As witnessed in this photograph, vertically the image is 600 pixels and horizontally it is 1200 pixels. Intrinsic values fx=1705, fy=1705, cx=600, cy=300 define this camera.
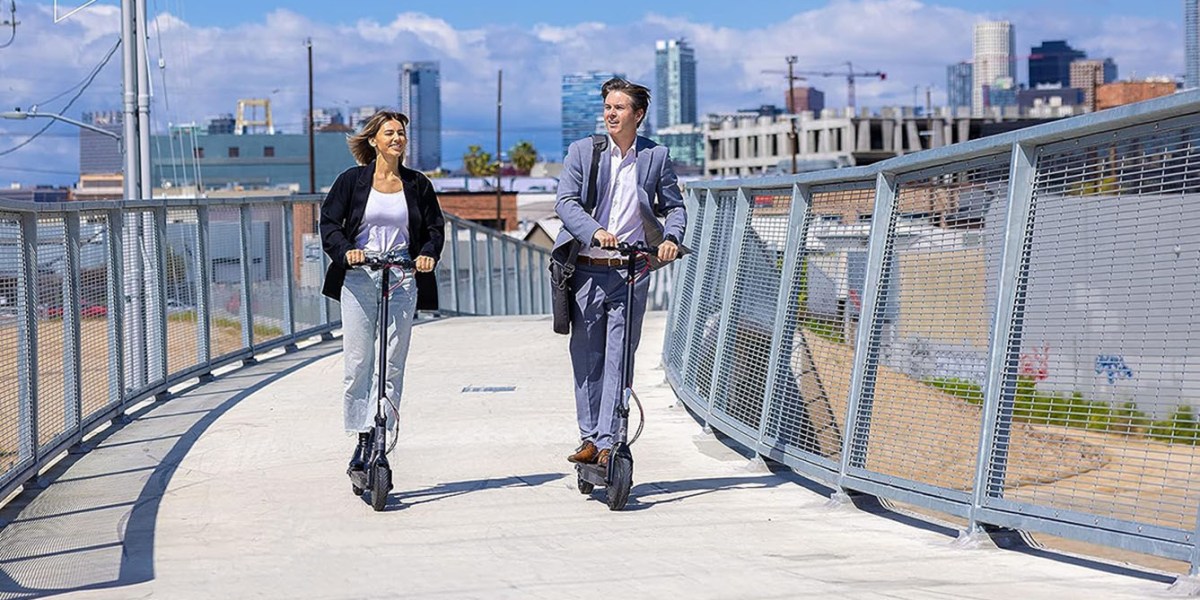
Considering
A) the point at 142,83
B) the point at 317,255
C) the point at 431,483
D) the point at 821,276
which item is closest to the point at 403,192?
the point at 431,483

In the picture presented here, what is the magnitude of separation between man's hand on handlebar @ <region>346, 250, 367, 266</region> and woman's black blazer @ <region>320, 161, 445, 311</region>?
7 centimetres

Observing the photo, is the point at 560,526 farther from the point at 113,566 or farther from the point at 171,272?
the point at 171,272

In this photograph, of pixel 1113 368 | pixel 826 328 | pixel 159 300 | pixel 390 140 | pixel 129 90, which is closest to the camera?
pixel 1113 368

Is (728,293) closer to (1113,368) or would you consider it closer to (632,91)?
(632,91)

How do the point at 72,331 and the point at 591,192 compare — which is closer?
the point at 591,192

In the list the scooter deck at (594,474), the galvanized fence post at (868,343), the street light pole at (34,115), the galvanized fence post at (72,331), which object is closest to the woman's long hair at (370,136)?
the scooter deck at (594,474)

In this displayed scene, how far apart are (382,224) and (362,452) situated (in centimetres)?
107

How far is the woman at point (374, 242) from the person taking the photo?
779cm

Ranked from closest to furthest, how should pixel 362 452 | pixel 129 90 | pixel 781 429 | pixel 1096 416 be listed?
1. pixel 1096 416
2. pixel 362 452
3. pixel 781 429
4. pixel 129 90

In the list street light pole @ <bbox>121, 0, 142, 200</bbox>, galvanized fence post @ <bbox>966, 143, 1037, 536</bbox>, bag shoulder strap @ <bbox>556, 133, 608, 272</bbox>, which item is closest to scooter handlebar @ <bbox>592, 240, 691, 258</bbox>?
bag shoulder strap @ <bbox>556, 133, 608, 272</bbox>

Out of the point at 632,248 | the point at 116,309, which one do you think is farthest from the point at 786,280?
the point at 116,309

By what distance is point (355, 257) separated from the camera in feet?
24.8

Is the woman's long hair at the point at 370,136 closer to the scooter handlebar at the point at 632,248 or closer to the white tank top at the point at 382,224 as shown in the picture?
the white tank top at the point at 382,224

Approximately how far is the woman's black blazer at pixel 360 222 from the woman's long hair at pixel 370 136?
3.4 inches
